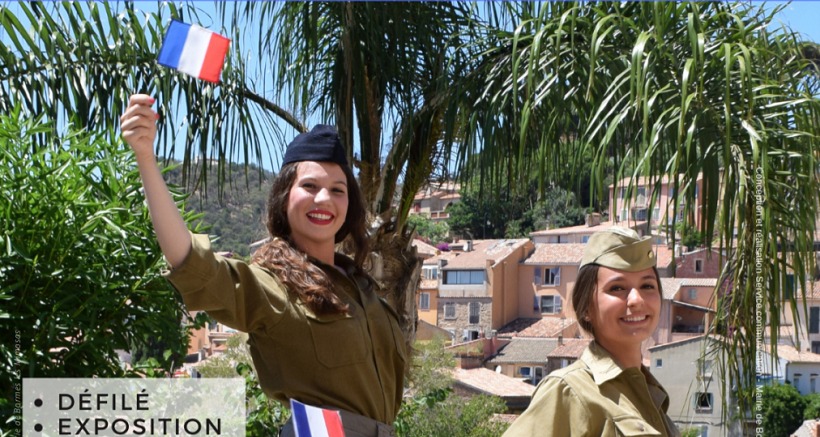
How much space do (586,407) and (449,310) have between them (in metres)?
42.3

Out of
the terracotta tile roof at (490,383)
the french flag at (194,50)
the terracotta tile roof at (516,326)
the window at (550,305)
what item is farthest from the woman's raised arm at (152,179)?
the window at (550,305)

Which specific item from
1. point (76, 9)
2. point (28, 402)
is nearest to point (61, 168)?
point (28, 402)

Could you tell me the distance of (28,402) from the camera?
260 centimetres

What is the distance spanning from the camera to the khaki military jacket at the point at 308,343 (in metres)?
1.59

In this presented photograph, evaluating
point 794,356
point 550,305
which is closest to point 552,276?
point 550,305

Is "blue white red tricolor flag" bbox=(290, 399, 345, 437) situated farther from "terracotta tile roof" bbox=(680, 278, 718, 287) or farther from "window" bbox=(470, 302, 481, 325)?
"window" bbox=(470, 302, 481, 325)

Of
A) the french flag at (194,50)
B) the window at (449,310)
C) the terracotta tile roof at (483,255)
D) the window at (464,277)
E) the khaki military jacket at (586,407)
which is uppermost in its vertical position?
the french flag at (194,50)

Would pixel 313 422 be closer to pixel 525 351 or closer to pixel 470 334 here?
pixel 525 351

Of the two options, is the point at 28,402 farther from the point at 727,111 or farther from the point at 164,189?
the point at 727,111

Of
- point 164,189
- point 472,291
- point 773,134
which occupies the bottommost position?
point 472,291

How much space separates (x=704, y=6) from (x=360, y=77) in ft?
4.28

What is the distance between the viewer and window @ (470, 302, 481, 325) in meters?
43.3

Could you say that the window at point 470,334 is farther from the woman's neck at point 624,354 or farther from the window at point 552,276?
the woman's neck at point 624,354

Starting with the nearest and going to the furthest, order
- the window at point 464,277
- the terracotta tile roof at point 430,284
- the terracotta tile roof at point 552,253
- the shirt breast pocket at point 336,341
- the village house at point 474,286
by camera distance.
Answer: the shirt breast pocket at point 336,341, the terracotta tile roof at point 552,253, the window at point 464,277, the village house at point 474,286, the terracotta tile roof at point 430,284
